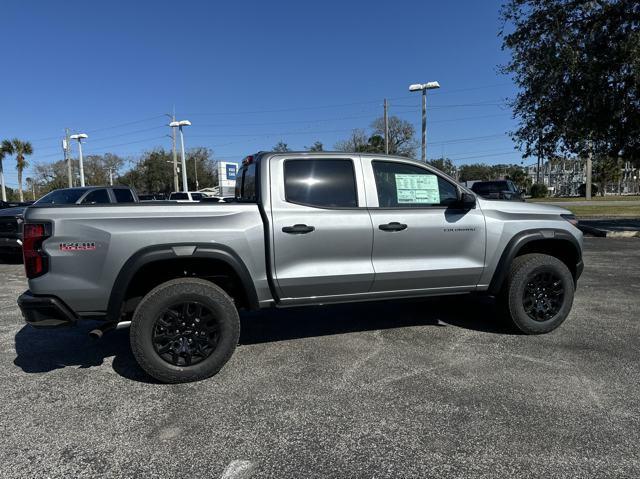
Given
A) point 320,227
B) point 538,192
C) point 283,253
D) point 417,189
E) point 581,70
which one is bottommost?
point 283,253

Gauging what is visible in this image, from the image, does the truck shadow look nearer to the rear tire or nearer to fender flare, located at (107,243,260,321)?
the rear tire

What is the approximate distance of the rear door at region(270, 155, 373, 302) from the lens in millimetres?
4023

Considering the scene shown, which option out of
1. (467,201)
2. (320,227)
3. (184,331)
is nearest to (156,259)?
(184,331)

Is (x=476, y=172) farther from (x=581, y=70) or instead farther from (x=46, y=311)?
(x=46, y=311)

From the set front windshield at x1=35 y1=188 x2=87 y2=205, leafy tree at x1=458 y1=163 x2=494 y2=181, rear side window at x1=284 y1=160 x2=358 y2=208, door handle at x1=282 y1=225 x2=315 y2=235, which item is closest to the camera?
door handle at x1=282 y1=225 x2=315 y2=235

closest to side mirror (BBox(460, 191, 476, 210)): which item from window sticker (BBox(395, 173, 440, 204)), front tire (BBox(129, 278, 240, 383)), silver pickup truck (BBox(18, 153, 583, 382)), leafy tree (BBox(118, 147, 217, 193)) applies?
silver pickup truck (BBox(18, 153, 583, 382))

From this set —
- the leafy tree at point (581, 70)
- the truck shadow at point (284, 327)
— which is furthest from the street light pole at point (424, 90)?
the truck shadow at point (284, 327)

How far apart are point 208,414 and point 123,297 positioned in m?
1.16

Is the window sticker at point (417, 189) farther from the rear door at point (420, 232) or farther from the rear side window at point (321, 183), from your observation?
the rear side window at point (321, 183)

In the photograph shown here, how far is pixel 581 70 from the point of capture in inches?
530

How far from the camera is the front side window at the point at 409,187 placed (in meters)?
4.47

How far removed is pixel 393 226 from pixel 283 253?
1.08 m

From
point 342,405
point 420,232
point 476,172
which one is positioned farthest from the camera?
point 476,172

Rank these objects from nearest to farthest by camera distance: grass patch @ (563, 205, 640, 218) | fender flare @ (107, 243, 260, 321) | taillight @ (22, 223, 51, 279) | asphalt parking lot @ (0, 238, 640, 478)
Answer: asphalt parking lot @ (0, 238, 640, 478) → taillight @ (22, 223, 51, 279) → fender flare @ (107, 243, 260, 321) → grass patch @ (563, 205, 640, 218)
